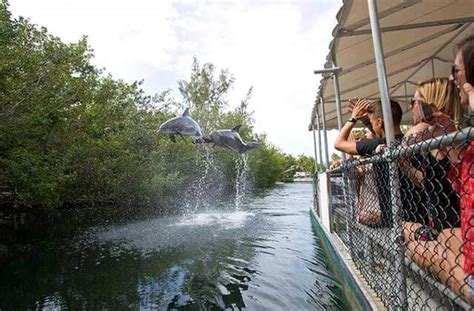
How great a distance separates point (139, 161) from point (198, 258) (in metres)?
10.9

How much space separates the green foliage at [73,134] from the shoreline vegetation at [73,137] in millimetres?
28

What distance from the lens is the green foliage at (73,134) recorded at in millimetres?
8422

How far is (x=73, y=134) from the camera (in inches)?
442

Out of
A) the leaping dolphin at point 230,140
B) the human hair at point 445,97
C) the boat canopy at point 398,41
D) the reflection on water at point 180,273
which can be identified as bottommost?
the reflection on water at point 180,273

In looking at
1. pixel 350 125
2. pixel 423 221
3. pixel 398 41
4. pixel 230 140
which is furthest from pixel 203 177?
pixel 423 221

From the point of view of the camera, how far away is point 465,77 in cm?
145

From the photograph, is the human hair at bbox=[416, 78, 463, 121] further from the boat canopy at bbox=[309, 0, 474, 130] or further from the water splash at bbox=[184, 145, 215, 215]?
the water splash at bbox=[184, 145, 215, 215]

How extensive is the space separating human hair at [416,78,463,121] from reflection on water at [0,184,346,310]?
224cm

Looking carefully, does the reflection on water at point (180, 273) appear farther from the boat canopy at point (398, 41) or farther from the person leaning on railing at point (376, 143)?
the boat canopy at point (398, 41)

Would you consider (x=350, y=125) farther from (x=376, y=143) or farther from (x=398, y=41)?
(x=398, y=41)

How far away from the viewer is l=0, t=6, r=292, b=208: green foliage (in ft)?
27.6

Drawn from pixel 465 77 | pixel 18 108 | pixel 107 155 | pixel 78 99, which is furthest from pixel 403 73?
pixel 107 155

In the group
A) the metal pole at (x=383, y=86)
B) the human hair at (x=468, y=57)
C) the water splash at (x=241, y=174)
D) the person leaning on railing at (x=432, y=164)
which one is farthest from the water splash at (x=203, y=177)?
the human hair at (x=468, y=57)

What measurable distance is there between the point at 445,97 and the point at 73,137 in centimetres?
1120
